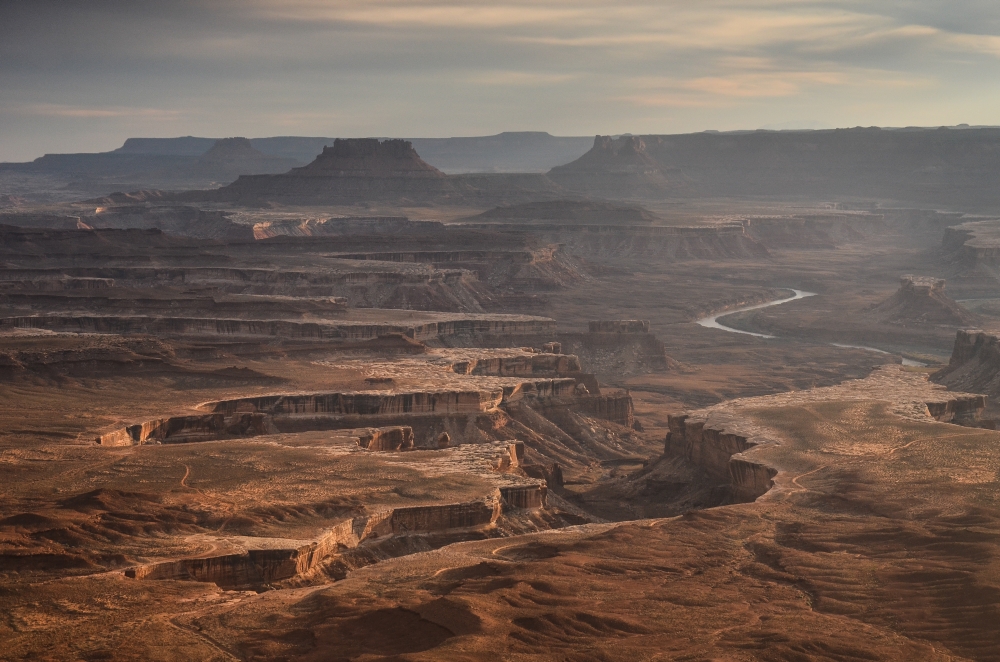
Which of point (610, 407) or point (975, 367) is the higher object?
point (975, 367)

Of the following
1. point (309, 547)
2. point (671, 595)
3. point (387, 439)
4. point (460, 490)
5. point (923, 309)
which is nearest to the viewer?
point (671, 595)

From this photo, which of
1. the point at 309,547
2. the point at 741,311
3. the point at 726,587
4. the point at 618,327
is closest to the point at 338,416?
the point at 309,547

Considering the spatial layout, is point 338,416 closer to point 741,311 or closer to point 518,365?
point 518,365

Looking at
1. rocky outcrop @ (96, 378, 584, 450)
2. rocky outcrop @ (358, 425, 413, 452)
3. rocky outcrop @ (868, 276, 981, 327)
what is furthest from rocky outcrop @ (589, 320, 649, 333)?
rocky outcrop @ (358, 425, 413, 452)

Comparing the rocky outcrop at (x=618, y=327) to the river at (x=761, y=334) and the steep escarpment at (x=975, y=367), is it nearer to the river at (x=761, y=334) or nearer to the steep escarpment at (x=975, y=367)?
the river at (x=761, y=334)

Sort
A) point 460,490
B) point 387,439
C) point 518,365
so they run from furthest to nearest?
1. point 518,365
2. point 387,439
3. point 460,490

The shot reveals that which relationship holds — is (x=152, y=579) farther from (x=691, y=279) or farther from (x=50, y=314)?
(x=691, y=279)

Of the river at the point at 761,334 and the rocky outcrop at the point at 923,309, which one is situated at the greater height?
the rocky outcrop at the point at 923,309

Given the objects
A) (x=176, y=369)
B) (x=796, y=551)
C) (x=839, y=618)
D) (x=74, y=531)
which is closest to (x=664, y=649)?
(x=839, y=618)

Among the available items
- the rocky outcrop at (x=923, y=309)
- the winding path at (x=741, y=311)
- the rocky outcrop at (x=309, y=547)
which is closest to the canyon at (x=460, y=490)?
the rocky outcrop at (x=309, y=547)

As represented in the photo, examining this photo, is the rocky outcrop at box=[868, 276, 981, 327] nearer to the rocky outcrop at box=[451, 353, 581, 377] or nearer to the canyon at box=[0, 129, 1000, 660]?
the canyon at box=[0, 129, 1000, 660]

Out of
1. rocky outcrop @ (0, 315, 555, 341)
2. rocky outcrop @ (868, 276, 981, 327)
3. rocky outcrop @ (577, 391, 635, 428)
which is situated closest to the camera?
rocky outcrop @ (577, 391, 635, 428)
